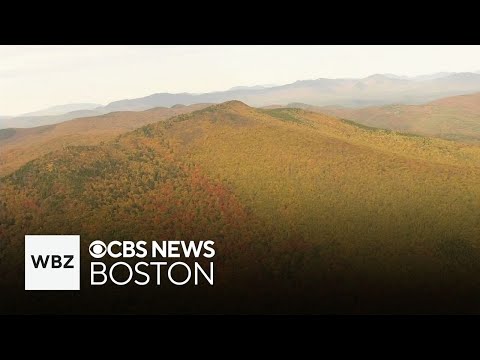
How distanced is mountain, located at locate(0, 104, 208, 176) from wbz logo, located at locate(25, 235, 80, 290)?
2.77m

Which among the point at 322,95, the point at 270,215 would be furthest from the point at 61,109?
the point at 322,95

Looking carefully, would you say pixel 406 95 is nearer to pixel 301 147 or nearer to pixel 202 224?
pixel 301 147

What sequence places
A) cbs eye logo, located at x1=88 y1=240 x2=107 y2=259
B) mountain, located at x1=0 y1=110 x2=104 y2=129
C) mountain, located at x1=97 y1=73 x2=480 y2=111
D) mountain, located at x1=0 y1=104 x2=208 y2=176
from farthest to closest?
mountain, located at x1=97 y1=73 x2=480 y2=111 < mountain, located at x1=0 y1=110 x2=104 y2=129 < mountain, located at x1=0 y1=104 x2=208 y2=176 < cbs eye logo, located at x1=88 y1=240 x2=107 y2=259

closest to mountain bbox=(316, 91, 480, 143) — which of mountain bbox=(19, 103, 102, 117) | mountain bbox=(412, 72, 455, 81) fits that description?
mountain bbox=(412, 72, 455, 81)

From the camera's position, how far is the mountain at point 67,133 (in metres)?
14.6

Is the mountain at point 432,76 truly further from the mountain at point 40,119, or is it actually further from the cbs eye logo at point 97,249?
the cbs eye logo at point 97,249

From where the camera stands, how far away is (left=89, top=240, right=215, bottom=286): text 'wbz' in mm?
13094

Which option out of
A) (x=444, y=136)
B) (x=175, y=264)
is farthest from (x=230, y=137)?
(x=444, y=136)

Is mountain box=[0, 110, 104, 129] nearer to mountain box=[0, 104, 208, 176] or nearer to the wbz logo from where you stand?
mountain box=[0, 104, 208, 176]

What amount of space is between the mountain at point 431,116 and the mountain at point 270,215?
18.9 inches

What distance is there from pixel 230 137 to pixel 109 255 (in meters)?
5.10

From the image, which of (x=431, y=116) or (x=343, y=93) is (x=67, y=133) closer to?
(x=343, y=93)

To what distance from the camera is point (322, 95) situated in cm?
1589

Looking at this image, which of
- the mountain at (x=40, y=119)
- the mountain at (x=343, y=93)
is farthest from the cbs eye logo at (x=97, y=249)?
the mountain at (x=343, y=93)
